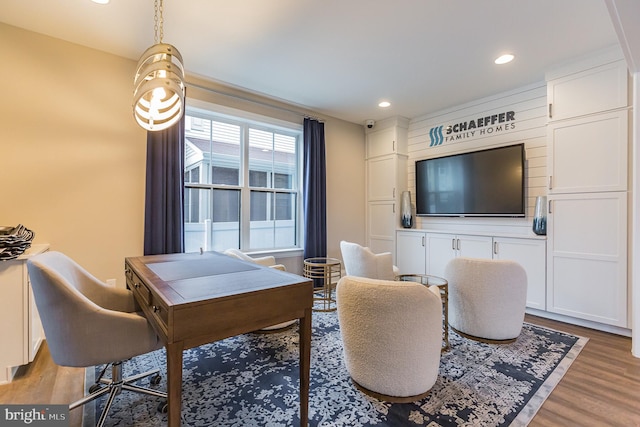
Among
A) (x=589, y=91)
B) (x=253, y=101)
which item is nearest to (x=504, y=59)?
(x=589, y=91)

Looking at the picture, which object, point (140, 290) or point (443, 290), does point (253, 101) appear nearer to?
point (140, 290)

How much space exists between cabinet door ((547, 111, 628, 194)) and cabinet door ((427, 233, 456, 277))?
133cm

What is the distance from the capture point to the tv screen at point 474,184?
12.0 feet

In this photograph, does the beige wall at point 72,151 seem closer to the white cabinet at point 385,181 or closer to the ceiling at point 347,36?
the ceiling at point 347,36

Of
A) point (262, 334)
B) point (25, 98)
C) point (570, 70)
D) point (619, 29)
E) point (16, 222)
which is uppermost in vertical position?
point (570, 70)

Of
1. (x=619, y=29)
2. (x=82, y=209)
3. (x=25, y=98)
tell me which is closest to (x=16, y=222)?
(x=82, y=209)

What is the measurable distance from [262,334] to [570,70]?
4.20m

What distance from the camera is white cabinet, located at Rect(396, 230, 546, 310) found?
3289mm

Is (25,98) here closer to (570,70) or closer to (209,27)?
(209,27)

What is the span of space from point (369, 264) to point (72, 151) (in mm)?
3175

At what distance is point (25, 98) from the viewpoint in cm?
254

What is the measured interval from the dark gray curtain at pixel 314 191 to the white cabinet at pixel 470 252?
1296mm

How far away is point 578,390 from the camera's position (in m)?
1.92

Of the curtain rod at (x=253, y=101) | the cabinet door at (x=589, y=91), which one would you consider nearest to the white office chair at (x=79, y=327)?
the curtain rod at (x=253, y=101)
